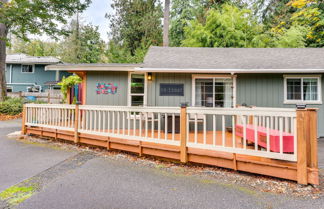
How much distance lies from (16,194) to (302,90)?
8222mm

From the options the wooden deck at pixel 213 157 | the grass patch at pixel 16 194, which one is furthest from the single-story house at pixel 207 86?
the grass patch at pixel 16 194

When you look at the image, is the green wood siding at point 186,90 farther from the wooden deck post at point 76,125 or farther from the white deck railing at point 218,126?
the wooden deck post at point 76,125

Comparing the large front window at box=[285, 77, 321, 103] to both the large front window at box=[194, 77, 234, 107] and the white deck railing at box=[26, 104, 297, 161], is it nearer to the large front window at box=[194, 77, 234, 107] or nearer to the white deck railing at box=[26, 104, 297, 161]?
the large front window at box=[194, 77, 234, 107]

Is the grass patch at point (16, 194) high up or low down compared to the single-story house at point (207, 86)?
down

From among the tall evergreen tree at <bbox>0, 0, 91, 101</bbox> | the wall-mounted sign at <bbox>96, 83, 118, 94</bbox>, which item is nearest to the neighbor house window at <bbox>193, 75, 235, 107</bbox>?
the wall-mounted sign at <bbox>96, 83, 118, 94</bbox>

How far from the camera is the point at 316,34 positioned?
13.3m

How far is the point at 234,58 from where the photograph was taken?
24.9ft

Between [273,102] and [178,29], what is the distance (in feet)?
48.6

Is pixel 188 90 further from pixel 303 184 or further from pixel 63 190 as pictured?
pixel 63 190

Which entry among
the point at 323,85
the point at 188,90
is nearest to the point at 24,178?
the point at 188,90

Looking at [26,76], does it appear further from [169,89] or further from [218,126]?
[218,126]

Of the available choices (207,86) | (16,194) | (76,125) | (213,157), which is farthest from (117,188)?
(207,86)

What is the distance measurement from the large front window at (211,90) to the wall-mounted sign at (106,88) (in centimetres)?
289

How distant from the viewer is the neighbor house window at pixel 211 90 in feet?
21.9
